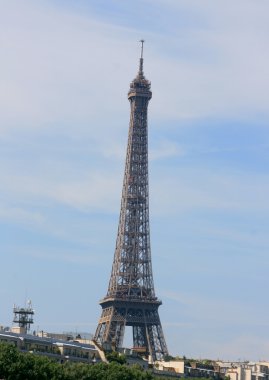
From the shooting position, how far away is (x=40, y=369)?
6836 inches

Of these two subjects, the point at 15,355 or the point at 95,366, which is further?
the point at 95,366

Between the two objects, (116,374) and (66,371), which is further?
(116,374)

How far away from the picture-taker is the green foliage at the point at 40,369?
560 ft

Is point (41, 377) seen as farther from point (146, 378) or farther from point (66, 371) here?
point (146, 378)

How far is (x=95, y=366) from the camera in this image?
193000mm

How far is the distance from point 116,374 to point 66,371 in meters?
13.3

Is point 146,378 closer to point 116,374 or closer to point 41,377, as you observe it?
point 116,374

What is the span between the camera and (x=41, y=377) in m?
173

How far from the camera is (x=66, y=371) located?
595 ft

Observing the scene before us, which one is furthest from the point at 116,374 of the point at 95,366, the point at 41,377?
the point at 41,377

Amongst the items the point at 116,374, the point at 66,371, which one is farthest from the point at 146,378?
the point at 66,371

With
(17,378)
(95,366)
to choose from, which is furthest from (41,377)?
(95,366)

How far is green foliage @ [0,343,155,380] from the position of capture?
560 feet

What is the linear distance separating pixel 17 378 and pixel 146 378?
32506 millimetres
